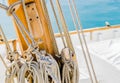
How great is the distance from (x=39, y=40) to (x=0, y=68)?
62.6 inches

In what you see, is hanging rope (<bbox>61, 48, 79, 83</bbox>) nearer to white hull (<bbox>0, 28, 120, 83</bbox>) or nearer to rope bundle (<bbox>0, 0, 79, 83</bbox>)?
rope bundle (<bbox>0, 0, 79, 83</bbox>)

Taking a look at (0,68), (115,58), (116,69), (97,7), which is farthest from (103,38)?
(97,7)

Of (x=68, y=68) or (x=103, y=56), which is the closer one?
(x=68, y=68)

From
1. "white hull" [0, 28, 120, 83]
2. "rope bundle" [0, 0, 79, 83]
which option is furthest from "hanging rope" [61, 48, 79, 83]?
"white hull" [0, 28, 120, 83]

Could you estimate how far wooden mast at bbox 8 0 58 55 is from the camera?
0.85 meters

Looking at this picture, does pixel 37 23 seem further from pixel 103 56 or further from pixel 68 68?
pixel 103 56

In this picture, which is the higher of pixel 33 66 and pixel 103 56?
pixel 33 66

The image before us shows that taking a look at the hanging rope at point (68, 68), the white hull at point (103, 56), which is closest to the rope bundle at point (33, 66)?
the hanging rope at point (68, 68)

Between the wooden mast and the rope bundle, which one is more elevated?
the wooden mast

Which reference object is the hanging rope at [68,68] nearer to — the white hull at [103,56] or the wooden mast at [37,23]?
the wooden mast at [37,23]

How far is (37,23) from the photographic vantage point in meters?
0.86

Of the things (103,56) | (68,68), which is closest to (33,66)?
(68,68)

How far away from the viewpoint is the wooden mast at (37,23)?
847 millimetres

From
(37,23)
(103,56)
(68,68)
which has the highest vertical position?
(37,23)
